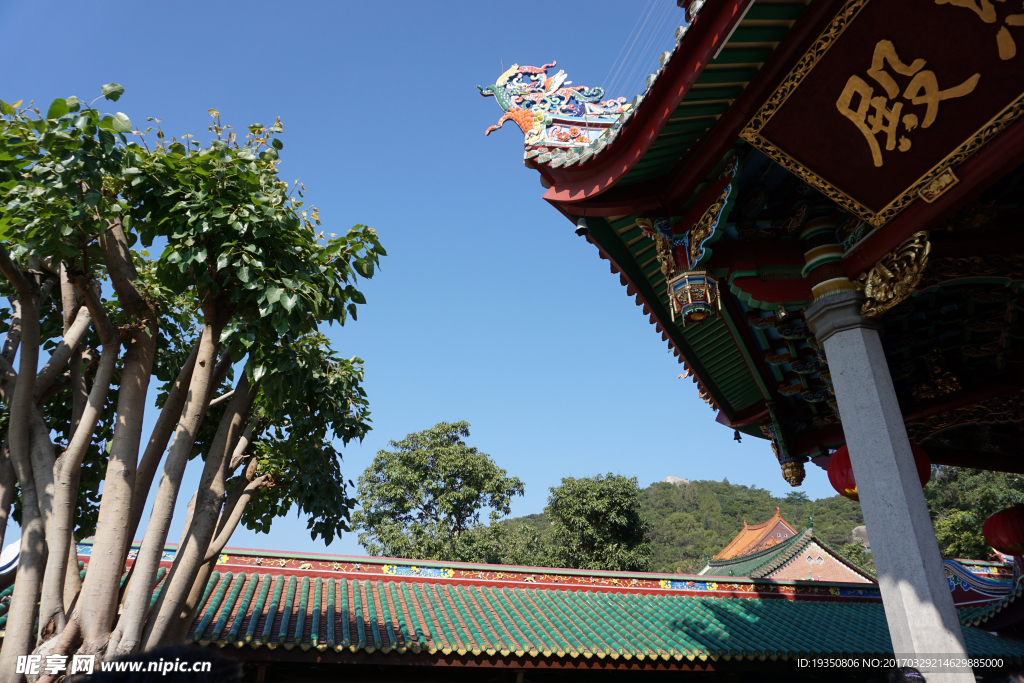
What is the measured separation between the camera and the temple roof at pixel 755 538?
3413cm

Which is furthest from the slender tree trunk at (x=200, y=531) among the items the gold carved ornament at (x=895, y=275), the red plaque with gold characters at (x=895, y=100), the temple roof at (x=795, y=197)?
the gold carved ornament at (x=895, y=275)

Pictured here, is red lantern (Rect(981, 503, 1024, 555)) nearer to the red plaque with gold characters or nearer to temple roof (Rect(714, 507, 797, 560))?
the red plaque with gold characters

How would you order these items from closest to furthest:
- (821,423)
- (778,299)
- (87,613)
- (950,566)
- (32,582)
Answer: (87,613) < (32,582) < (778,299) < (821,423) < (950,566)

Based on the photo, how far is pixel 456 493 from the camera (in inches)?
998

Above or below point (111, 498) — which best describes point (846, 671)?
below

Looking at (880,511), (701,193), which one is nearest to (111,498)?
(701,193)

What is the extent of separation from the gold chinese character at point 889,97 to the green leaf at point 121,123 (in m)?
4.42

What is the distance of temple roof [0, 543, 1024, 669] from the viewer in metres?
7.70

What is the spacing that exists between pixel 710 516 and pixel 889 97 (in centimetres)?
8322

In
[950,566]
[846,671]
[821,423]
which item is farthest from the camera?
[950,566]

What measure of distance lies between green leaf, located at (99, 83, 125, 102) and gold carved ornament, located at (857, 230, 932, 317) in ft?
16.5

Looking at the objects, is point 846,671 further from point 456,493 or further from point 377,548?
point 377,548

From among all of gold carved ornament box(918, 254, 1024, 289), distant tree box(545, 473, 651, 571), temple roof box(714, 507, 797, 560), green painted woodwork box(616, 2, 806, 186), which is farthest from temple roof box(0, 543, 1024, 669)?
temple roof box(714, 507, 797, 560)

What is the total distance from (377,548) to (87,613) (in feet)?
73.4
